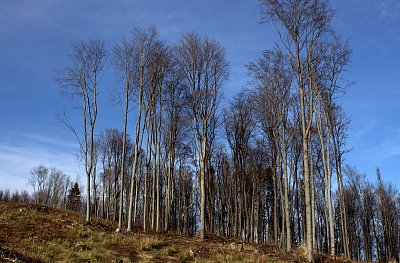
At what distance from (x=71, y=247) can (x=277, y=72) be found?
14208mm

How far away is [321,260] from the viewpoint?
14.8 metres

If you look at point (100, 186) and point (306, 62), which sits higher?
point (306, 62)

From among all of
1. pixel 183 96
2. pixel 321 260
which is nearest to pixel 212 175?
pixel 183 96

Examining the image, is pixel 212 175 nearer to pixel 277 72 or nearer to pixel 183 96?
pixel 183 96

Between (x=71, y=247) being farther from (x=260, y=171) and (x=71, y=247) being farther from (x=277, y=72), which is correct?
(x=260, y=171)

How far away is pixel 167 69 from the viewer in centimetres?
2141

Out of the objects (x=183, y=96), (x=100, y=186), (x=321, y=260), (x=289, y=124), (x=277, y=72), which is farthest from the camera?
(x=100, y=186)

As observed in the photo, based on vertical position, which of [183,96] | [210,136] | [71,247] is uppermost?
[183,96]

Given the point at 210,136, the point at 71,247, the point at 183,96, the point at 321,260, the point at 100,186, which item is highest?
the point at 183,96

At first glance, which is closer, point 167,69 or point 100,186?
point 167,69

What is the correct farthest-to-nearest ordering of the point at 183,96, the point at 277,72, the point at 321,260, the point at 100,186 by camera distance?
the point at 100,186, the point at 183,96, the point at 277,72, the point at 321,260

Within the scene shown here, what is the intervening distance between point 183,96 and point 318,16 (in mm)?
12322

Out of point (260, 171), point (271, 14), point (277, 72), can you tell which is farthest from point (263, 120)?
point (260, 171)

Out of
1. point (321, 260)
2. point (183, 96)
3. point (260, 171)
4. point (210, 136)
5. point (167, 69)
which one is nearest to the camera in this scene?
point (321, 260)
